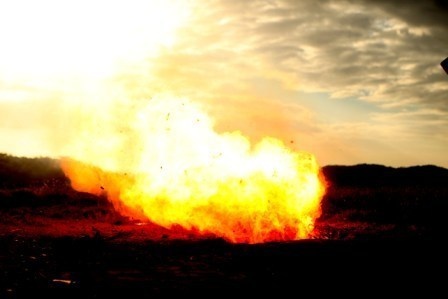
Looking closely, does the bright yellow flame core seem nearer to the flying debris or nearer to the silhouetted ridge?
the flying debris

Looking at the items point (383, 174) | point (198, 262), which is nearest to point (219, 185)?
point (198, 262)

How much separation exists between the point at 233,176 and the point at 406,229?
7.02 m

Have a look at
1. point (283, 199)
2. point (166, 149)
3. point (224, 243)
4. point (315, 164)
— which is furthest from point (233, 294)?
point (166, 149)

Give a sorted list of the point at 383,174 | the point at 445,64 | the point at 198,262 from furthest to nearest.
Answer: the point at 383,174, the point at 198,262, the point at 445,64

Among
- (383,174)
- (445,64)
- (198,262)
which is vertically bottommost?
(198,262)

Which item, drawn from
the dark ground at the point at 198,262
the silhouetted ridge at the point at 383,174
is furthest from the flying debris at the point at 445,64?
the silhouetted ridge at the point at 383,174

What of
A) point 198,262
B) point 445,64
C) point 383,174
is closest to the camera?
point 445,64

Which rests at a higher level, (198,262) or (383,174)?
(383,174)

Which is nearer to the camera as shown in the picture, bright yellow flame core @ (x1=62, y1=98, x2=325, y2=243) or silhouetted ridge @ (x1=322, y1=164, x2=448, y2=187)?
bright yellow flame core @ (x1=62, y1=98, x2=325, y2=243)

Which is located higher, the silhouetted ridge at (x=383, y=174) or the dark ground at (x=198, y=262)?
the silhouetted ridge at (x=383, y=174)

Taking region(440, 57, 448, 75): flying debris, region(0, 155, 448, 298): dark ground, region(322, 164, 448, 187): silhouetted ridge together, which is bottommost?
region(0, 155, 448, 298): dark ground

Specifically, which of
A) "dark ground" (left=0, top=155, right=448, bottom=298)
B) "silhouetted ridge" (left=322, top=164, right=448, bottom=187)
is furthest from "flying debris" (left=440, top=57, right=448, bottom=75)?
"silhouetted ridge" (left=322, top=164, right=448, bottom=187)

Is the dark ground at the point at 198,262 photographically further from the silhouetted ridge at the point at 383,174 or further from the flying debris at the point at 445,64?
the silhouetted ridge at the point at 383,174

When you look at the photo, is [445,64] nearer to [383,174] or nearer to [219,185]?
[219,185]
